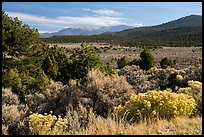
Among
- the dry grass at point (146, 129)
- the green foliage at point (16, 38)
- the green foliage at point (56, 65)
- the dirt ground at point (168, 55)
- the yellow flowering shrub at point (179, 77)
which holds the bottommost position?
the dirt ground at point (168, 55)

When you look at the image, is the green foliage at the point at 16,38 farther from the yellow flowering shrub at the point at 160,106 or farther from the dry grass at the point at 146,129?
the dry grass at the point at 146,129

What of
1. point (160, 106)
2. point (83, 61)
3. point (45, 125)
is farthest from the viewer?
point (83, 61)

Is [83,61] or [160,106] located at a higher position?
[83,61]

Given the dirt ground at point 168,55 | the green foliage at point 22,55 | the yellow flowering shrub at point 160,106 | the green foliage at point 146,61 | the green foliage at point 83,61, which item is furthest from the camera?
the dirt ground at point 168,55

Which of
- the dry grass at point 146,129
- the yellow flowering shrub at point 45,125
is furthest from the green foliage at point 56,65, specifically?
the dry grass at point 146,129

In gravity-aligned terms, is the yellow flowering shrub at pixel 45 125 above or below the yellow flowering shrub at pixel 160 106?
below

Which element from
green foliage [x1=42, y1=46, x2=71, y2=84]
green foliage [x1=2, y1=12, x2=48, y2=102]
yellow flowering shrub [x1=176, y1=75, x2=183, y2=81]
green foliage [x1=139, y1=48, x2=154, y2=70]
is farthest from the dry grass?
green foliage [x1=139, y1=48, x2=154, y2=70]

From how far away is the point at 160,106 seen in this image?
32.1ft

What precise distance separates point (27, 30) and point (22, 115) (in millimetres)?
12094

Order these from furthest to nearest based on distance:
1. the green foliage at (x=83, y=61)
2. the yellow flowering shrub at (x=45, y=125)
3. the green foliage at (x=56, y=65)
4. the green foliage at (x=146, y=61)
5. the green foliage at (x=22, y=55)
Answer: the green foliage at (x=146, y=61) → the green foliage at (x=56, y=65) → the green foliage at (x=22, y=55) → the green foliage at (x=83, y=61) → the yellow flowering shrub at (x=45, y=125)

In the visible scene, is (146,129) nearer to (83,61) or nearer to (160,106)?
(160,106)

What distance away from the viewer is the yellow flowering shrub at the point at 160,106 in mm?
9453

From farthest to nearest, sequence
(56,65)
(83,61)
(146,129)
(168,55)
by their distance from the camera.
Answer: (168,55)
(56,65)
(83,61)
(146,129)

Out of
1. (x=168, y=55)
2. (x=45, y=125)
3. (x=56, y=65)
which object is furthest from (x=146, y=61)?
Result: (x=168, y=55)
